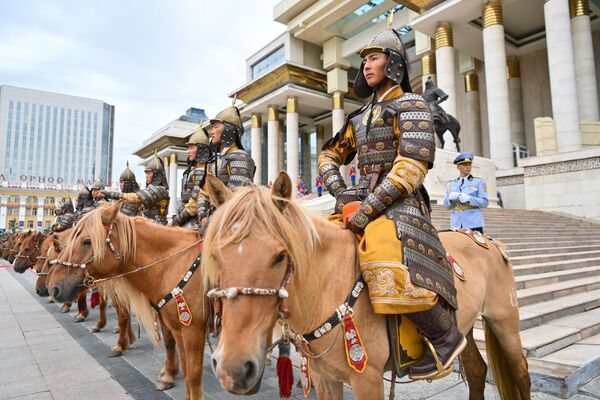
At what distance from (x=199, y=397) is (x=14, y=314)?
7.36m

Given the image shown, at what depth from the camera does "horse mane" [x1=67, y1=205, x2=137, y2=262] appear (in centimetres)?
343

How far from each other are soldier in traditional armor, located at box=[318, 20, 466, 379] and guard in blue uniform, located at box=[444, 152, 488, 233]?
387 cm

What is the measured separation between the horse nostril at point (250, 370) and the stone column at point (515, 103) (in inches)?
1093

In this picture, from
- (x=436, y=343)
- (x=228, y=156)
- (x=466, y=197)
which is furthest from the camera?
(x=466, y=197)

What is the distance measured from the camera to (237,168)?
408 cm

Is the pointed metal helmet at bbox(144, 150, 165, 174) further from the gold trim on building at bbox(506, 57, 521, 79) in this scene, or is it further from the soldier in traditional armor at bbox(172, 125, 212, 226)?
the gold trim on building at bbox(506, 57, 521, 79)

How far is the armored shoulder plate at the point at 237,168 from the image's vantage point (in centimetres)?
402

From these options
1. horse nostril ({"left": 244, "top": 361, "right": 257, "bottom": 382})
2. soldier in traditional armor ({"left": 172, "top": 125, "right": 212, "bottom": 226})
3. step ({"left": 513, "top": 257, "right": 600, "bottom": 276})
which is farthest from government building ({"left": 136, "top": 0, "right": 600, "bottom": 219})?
horse nostril ({"left": 244, "top": 361, "right": 257, "bottom": 382})

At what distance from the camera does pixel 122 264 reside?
352cm

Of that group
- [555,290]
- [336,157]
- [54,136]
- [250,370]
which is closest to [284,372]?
Result: [250,370]

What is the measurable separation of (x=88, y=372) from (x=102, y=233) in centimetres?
193

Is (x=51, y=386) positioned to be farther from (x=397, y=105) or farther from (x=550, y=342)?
(x=550, y=342)

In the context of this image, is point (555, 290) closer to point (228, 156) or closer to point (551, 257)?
point (551, 257)

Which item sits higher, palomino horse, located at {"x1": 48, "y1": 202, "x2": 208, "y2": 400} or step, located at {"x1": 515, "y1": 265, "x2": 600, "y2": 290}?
palomino horse, located at {"x1": 48, "y1": 202, "x2": 208, "y2": 400}
